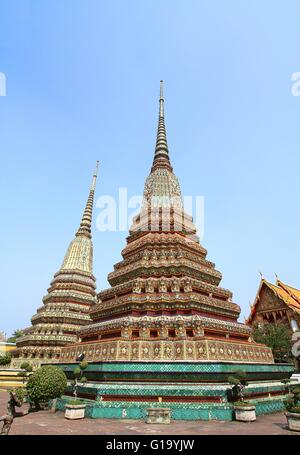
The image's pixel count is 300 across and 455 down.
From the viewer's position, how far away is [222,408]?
507 inches

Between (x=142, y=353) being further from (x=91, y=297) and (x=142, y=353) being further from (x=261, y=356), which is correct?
(x=91, y=297)

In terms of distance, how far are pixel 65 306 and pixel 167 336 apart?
17802mm

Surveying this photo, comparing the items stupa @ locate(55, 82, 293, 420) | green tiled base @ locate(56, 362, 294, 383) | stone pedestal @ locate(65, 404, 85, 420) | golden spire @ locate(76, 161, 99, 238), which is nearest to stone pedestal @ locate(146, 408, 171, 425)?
stupa @ locate(55, 82, 293, 420)

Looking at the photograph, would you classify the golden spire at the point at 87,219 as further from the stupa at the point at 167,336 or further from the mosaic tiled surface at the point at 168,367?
the mosaic tiled surface at the point at 168,367

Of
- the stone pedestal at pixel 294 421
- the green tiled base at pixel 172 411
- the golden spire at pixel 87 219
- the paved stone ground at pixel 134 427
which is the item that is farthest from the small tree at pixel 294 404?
the golden spire at pixel 87 219

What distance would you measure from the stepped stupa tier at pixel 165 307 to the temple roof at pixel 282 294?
1844 centimetres

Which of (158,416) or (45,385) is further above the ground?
(45,385)

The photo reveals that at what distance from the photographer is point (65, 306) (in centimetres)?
3219

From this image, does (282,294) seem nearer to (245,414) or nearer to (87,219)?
(87,219)

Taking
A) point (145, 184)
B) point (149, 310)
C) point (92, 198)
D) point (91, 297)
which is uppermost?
point (92, 198)

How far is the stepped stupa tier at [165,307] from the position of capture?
54.4 ft

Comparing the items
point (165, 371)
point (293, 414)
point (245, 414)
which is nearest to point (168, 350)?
point (165, 371)
